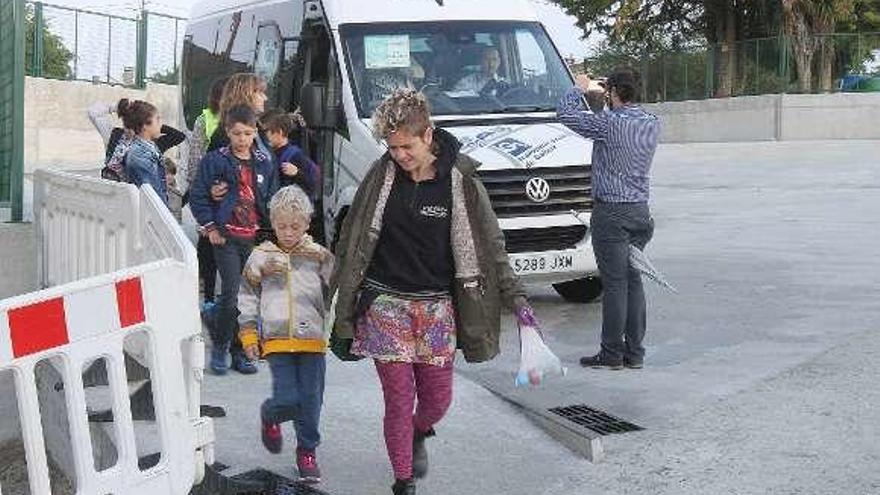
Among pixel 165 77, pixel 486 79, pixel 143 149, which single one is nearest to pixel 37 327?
pixel 143 149

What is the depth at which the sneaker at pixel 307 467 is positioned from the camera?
519 centimetres

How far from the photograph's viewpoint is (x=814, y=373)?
693 cm

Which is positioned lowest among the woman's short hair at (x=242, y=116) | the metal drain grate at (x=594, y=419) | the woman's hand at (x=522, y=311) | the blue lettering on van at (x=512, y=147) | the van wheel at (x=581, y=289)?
the metal drain grate at (x=594, y=419)

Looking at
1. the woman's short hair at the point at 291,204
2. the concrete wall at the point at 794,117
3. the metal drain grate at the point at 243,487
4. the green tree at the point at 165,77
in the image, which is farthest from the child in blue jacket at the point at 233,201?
the concrete wall at the point at 794,117

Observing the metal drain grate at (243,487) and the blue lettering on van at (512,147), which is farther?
the blue lettering on van at (512,147)

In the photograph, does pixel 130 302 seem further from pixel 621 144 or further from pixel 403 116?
pixel 621 144

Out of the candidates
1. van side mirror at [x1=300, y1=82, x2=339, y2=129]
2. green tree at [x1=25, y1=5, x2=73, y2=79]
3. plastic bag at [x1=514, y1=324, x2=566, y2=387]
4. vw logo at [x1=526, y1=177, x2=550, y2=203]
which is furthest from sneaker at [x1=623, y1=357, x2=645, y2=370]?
green tree at [x1=25, y1=5, x2=73, y2=79]

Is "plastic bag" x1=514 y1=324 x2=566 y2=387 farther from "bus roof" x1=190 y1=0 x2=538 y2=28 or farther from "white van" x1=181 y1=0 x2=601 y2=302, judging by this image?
"bus roof" x1=190 y1=0 x2=538 y2=28

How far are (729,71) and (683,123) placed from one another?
2093 millimetres

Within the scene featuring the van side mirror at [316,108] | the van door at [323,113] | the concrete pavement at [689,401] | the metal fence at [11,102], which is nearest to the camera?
the concrete pavement at [689,401]

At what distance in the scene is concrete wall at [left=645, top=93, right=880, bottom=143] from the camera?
3394cm

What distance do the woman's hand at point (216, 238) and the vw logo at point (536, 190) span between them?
254 cm

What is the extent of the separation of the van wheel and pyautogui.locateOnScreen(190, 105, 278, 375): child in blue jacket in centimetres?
336

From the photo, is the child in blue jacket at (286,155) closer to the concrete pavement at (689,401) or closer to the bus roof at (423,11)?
the concrete pavement at (689,401)
